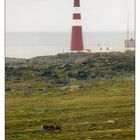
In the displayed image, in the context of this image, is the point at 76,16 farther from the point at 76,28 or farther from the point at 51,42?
the point at 51,42

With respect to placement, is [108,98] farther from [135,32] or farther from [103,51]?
[135,32]

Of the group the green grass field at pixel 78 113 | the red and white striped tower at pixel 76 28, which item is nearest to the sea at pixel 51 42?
the red and white striped tower at pixel 76 28

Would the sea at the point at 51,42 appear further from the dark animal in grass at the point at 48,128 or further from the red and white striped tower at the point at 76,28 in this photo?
the dark animal in grass at the point at 48,128

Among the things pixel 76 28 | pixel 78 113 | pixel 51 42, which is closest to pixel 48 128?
pixel 78 113

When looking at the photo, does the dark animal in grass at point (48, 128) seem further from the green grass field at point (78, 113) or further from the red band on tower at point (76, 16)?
the red band on tower at point (76, 16)

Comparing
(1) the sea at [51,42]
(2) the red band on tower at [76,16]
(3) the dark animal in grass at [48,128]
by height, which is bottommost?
(3) the dark animal in grass at [48,128]

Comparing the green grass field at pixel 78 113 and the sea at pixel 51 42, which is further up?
the sea at pixel 51 42

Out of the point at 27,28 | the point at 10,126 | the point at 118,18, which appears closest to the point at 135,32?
the point at 118,18
